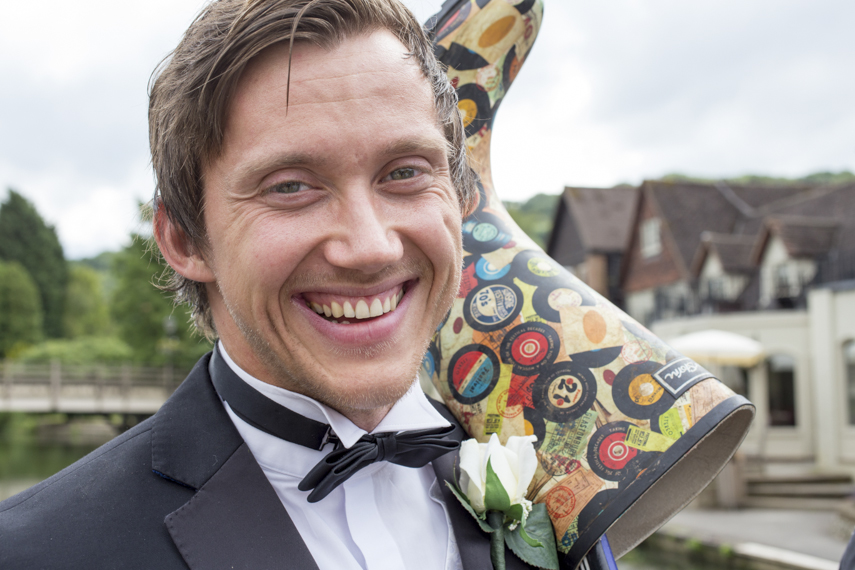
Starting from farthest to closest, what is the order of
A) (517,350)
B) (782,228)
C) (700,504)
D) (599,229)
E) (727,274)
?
(599,229)
(727,274)
(782,228)
(700,504)
(517,350)

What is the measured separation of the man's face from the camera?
1315 mm

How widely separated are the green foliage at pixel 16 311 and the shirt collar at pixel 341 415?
49.1 metres

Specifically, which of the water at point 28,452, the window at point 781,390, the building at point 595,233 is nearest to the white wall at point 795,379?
the window at point 781,390

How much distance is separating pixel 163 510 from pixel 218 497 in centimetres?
10

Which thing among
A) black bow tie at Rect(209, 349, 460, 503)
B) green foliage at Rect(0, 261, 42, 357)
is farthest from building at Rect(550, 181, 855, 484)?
green foliage at Rect(0, 261, 42, 357)

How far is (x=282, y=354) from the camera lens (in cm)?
140

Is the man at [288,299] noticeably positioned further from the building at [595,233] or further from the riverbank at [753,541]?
the building at [595,233]

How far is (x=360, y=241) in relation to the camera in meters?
1.30

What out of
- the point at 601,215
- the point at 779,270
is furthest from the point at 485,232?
the point at 601,215

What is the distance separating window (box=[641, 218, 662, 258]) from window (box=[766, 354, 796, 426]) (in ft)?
19.0

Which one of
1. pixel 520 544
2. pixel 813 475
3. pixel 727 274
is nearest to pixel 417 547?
pixel 520 544

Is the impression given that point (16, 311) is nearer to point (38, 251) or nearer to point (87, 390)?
point (38, 251)

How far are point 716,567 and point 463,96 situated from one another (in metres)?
8.63

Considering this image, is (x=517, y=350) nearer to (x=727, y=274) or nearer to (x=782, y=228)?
(x=782, y=228)
